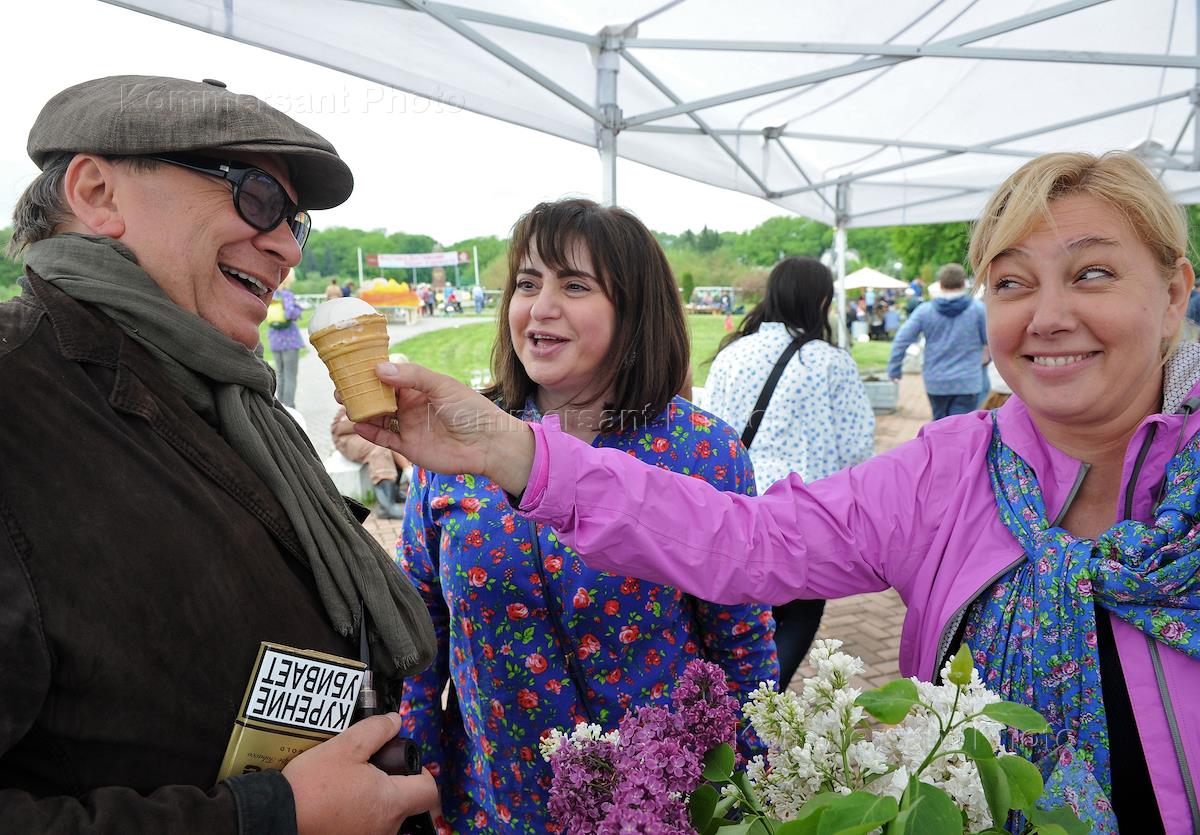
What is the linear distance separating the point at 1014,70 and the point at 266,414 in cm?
766

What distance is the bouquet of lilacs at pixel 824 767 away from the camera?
753 millimetres

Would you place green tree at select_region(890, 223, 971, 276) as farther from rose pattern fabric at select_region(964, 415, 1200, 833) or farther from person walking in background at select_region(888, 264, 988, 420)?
rose pattern fabric at select_region(964, 415, 1200, 833)

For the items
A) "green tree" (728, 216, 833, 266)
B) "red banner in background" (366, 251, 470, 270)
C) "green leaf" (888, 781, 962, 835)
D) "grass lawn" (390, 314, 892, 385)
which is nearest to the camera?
"green leaf" (888, 781, 962, 835)

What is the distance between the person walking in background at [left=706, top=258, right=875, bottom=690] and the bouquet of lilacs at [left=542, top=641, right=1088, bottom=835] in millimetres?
2839

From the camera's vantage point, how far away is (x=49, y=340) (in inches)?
42.6

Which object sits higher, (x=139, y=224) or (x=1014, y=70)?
(x=1014, y=70)

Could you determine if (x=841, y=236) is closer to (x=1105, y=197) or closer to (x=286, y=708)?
(x=1105, y=197)

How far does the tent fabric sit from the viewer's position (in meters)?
3.79

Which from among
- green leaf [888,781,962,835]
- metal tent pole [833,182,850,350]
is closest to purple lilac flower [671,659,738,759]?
green leaf [888,781,962,835]

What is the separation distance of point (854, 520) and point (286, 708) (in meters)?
1.14

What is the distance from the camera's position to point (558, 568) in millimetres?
1779

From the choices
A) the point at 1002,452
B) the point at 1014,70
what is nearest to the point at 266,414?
the point at 1002,452

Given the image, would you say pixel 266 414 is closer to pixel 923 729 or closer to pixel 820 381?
pixel 923 729

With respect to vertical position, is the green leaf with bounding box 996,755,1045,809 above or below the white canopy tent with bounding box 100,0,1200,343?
below
